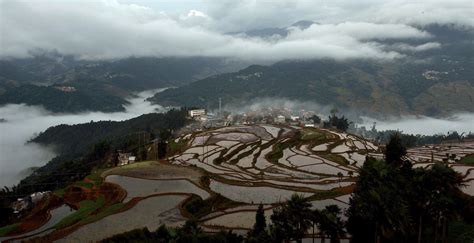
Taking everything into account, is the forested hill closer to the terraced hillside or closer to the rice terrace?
the terraced hillside

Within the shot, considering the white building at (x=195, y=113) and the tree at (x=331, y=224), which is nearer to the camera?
the tree at (x=331, y=224)

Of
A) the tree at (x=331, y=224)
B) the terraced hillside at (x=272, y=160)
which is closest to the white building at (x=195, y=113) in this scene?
the terraced hillside at (x=272, y=160)

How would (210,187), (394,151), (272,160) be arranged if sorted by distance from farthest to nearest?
(272,160) < (210,187) < (394,151)

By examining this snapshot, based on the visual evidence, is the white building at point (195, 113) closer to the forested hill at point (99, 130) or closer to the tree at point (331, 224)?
the forested hill at point (99, 130)

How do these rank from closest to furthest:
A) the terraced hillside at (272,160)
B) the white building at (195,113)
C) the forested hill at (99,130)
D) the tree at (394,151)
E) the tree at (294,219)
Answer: the tree at (294,219) < the tree at (394,151) < the terraced hillside at (272,160) < the forested hill at (99,130) < the white building at (195,113)

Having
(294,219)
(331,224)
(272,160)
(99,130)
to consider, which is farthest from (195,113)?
(331,224)

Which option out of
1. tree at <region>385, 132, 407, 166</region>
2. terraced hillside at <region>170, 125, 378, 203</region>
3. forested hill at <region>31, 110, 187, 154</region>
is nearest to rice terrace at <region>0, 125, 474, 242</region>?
terraced hillside at <region>170, 125, 378, 203</region>

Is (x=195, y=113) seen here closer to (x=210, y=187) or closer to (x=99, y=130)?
(x=99, y=130)

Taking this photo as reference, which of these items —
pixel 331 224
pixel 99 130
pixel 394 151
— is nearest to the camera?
pixel 331 224

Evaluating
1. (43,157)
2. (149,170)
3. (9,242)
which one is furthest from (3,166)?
(9,242)
